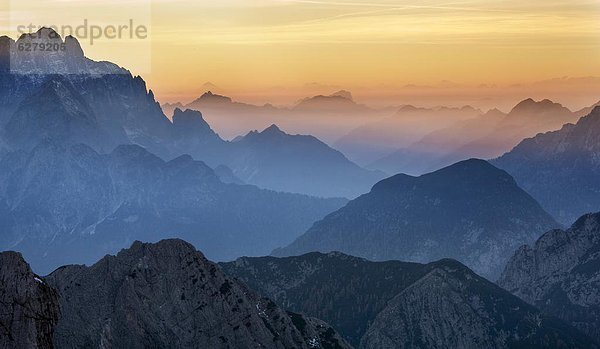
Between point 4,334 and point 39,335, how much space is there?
5.11 m

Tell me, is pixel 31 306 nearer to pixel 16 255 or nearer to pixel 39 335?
pixel 39 335

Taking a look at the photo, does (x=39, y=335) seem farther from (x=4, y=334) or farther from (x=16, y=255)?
(x=16, y=255)

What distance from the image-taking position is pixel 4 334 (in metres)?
150

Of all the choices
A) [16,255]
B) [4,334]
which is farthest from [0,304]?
[16,255]

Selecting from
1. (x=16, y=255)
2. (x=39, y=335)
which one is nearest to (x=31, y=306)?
(x=39, y=335)

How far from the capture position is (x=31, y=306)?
151 m

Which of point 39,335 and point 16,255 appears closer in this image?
point 39,335

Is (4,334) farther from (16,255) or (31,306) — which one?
(16,255)

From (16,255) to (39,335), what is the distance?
92.6ft

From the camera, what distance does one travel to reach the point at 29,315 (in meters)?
150

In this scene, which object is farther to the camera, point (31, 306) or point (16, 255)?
point (16, 255)

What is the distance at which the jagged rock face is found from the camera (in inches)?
5846

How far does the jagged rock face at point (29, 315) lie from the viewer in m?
148

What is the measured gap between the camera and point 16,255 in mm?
174000
